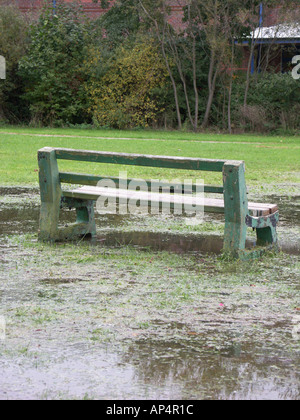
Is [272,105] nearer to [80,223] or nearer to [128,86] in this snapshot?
[128,86]

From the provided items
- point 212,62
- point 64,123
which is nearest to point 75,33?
point 64,123

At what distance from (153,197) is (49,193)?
42.3 inches

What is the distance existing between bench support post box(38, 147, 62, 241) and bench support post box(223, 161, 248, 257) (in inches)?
70.9

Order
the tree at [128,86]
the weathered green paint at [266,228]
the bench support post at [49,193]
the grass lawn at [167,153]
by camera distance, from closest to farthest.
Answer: the weathered green paint at [266,228]
the bench support post at [49,193]
the grass lawn at [167,153]
the tree at [128,86]

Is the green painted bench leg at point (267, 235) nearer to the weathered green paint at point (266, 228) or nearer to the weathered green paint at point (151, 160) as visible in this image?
the weathered green paint at point (266, 228)

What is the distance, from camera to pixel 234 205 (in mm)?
6426

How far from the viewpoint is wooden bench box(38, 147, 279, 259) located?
21.0 feet

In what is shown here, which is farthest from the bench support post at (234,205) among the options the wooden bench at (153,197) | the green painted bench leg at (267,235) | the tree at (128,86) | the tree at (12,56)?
the tree at (12,56)

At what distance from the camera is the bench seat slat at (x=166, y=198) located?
670 cm

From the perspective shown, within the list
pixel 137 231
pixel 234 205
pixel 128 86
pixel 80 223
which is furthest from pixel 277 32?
pixel 234 205

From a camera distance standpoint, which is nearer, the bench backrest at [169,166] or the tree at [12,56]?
the bench backrest at [169,166]

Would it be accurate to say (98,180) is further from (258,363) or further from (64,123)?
(64,123)

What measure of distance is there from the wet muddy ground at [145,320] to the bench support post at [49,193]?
6.8 inches

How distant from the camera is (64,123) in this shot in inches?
1260
